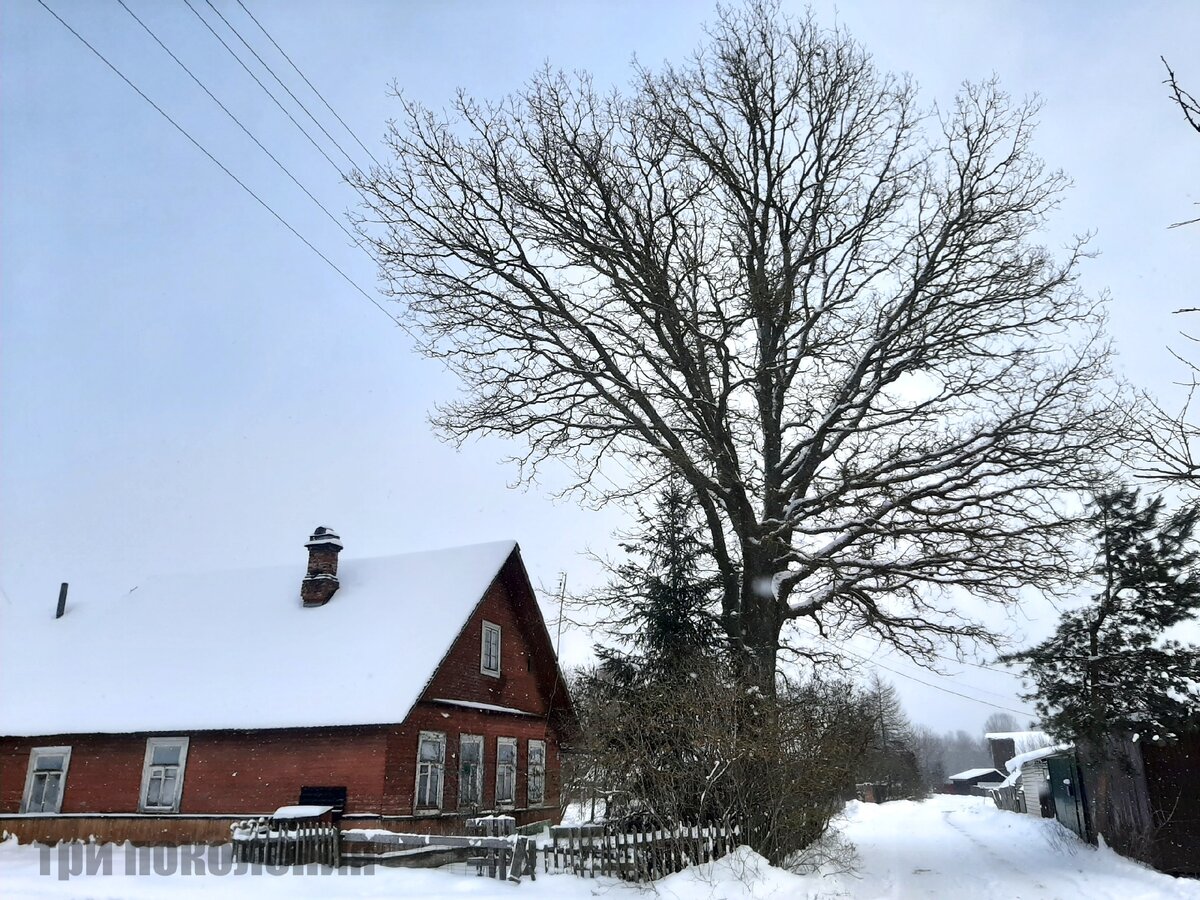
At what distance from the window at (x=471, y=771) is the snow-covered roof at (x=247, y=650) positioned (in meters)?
3.36

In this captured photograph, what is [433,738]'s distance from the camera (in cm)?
2003

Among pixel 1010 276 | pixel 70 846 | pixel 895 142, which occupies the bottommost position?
pixel 70 846

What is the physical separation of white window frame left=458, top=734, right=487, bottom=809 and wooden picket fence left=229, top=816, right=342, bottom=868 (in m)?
5.88

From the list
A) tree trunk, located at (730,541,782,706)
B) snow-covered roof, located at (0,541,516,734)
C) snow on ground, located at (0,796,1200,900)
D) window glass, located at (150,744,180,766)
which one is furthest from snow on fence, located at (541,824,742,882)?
window glass, located at (150,744,180,766)

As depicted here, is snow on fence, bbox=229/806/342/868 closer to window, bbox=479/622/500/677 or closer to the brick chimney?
window, bbox=479/622/500/677

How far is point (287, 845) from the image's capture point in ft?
49.3

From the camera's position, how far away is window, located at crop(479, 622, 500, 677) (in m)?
22.5

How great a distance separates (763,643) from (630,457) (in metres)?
4.67

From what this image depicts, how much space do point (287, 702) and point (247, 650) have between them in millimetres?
3200

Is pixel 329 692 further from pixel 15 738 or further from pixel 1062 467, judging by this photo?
pixel 1062 467

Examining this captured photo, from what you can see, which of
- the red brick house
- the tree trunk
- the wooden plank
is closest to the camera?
the wooden plank

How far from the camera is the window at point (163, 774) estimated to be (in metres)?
19.2

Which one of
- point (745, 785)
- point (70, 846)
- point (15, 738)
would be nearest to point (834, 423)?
point (745, 785)

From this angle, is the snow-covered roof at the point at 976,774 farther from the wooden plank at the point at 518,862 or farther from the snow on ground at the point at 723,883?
the wooden plank at the point at 518,862
